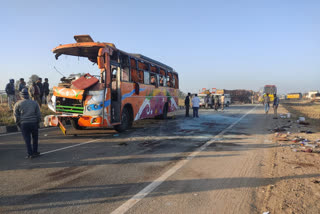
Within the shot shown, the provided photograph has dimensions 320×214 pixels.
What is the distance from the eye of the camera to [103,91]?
27.2ft

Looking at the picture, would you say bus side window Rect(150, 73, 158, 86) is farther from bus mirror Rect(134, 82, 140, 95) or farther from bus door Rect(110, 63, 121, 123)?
bus door Rect(110, 63, 121, 123)

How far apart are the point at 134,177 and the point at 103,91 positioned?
182 inches

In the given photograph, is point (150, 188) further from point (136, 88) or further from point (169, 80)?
point (169, 80)

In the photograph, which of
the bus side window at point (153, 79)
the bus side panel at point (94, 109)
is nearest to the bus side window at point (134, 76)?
the bus side window at point (153, 79)

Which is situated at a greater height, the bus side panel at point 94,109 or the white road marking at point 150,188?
the bus side panel at point 94,109

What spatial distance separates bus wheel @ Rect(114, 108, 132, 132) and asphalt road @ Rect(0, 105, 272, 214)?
6.94 feet

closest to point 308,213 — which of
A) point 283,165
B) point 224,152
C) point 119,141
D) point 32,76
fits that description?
point 283,165

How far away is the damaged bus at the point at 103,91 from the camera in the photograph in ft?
26.9

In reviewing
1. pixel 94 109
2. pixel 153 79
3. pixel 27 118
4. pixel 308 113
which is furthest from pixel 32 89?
pixel 308 113

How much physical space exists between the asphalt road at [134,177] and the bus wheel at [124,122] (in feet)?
6.94

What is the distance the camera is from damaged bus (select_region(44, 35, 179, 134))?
8211 millimetres

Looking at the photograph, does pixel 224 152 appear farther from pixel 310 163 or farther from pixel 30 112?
pixel 30 112

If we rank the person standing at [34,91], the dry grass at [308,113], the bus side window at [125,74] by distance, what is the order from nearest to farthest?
the bus side window at [125,74]
the person standing at [34,91]
the dry grass at [308,113]

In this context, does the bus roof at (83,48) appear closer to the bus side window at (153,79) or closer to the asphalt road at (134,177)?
the bus side window at (153,79)
